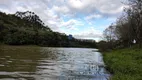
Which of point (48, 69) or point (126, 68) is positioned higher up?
point (126, 68)

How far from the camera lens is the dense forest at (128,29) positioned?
191 feet

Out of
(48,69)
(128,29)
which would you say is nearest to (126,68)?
(48,69)

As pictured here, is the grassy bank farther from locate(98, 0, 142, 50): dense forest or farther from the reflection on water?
locate(98, 0, 142, 50): dense forest

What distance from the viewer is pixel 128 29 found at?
7594 centimetres

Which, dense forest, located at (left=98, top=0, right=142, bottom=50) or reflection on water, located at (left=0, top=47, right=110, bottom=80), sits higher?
dense forest, located at (left=98, top=0, right=142, bottom=50)

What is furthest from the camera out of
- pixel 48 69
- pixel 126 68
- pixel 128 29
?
pixel 128 29

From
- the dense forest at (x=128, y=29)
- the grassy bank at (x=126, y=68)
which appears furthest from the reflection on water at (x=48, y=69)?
the dense forest at (x=128, y=29)

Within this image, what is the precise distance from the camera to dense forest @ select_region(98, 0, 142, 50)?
58.2 meters

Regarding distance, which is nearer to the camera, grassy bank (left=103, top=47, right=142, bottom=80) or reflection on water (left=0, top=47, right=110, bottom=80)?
grassy bank (left=103, top=47, right=142, bottom=80)

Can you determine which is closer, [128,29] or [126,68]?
[126,68]

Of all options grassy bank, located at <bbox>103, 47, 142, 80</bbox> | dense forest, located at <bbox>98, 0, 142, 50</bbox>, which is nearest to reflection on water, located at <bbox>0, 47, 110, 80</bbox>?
grassy bank, located at <bbox>103, 47, 142, 80</bbox>

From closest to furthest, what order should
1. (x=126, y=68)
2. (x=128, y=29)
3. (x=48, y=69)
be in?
(x=126, y=68)
(x=48, y=69)
(x=128, y=29)

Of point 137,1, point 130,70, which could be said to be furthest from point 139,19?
point 130,70

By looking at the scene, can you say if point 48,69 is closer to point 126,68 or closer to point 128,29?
point 126,68
